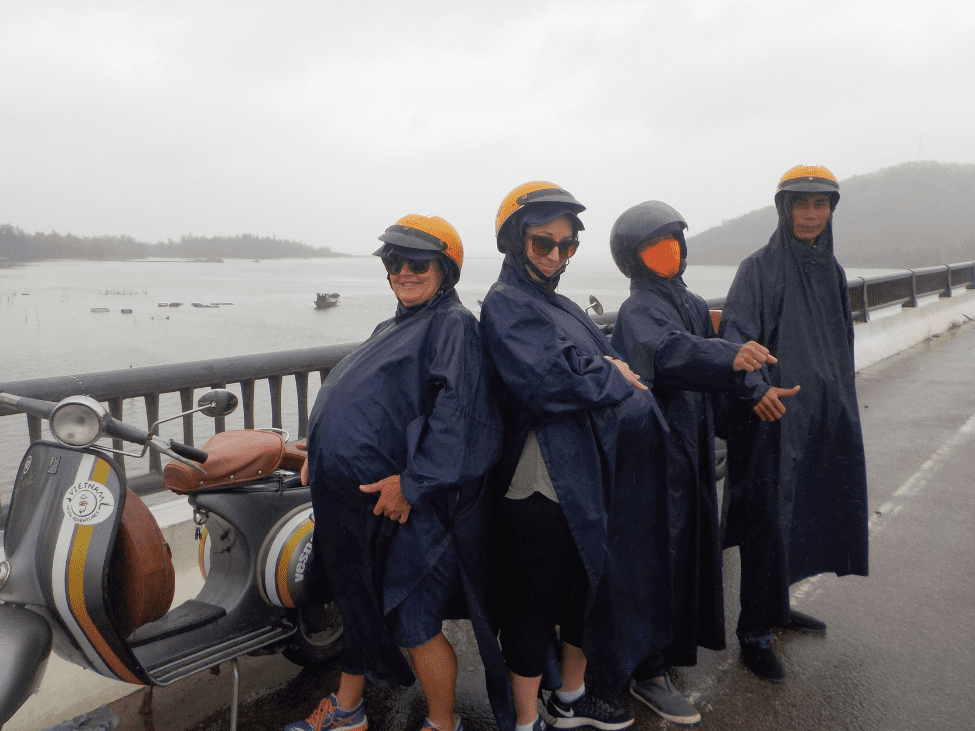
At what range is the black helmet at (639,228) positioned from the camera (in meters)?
2.80

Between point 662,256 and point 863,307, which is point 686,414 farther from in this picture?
→ point 863,307

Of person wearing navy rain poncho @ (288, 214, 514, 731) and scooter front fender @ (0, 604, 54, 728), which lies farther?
Answer: person wearing navy rain poncho @ (288, 214, 514, 731)

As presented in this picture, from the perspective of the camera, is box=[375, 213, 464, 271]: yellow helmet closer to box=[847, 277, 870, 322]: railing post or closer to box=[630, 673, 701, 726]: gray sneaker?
box=[630, 673, 701, 726]: gray sneaker

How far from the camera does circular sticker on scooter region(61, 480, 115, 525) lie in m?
2.20

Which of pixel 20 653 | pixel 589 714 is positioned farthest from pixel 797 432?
pixel 20 653

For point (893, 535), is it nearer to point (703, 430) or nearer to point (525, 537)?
point (703, 430)

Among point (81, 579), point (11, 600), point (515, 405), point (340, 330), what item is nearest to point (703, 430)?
point (515, 405)

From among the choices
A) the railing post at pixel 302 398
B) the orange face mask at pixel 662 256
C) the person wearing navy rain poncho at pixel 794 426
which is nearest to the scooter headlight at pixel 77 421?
the railing post at pixel 302 398

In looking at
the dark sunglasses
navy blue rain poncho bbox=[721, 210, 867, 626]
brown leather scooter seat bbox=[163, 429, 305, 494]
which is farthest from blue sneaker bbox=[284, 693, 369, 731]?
navy blue rain poncho bbox=[721, 210, 867, 626]

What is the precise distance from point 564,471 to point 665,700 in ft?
3.91

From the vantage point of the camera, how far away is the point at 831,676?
3.02m

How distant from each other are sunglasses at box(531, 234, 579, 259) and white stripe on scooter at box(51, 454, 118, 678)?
61.3 inches

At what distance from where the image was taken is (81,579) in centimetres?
214

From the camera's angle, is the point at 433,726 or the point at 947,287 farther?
the point at 947,287
